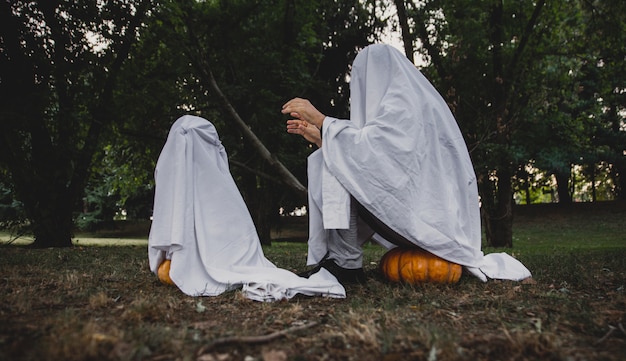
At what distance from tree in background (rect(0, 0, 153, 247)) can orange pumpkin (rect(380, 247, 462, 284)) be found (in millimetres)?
5391

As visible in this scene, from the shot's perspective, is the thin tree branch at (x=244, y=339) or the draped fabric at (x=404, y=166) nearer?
the thin tree branch at (x=244, y=339)

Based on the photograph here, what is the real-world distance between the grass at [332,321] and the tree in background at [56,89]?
363cm

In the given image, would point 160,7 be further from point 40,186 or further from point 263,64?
point 40,186

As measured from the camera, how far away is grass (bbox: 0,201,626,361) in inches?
76.2

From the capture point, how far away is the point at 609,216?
21.4 meters

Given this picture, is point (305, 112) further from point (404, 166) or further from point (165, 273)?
point (165, 273)

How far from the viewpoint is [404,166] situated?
364 centimetres

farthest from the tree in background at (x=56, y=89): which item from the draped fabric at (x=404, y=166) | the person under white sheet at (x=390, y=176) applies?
the draped fabric at (x=404, y=166)

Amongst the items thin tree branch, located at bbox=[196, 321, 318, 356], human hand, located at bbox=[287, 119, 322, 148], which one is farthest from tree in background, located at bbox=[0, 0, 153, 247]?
thin tree branch, located at bbox=[196, 321, 318, 356]

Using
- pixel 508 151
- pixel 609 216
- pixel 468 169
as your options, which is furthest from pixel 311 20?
pixel 609 216

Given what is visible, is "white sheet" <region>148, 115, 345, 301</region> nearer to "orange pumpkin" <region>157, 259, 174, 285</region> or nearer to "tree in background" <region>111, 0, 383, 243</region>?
"orange pumpkin" <region>157, 259, 174, 285</region>

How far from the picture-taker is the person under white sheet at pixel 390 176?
3600 millimetres

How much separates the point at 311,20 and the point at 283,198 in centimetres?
742

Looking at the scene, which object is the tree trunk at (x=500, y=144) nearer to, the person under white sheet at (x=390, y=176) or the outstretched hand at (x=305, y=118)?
the person under white sheet at (x=390, y=176)
